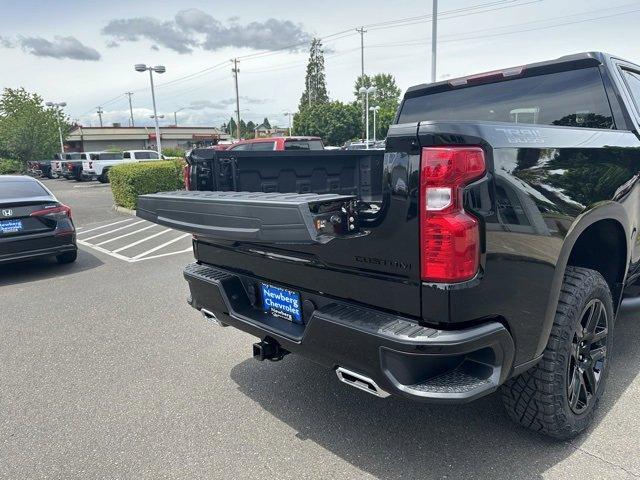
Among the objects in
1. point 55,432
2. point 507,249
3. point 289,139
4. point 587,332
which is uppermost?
point 289,139

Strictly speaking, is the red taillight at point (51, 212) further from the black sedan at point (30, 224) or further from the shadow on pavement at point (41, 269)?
the shadow on pavement at point (41, 269)

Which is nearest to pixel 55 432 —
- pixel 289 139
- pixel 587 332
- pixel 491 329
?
pixel 491 329

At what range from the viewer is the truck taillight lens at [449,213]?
6.09ft

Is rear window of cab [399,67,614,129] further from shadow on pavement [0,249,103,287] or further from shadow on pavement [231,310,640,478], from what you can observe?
shadow on pavement [0,249,103,287]

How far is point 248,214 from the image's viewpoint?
2127 millimetres

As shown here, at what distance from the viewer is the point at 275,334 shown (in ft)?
8.41

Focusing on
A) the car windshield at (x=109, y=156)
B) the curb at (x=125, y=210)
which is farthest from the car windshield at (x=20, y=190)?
the car windshield at (x=109, y=156)

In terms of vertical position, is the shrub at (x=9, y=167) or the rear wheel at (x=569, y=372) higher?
the shrub at (x=9, y=167)

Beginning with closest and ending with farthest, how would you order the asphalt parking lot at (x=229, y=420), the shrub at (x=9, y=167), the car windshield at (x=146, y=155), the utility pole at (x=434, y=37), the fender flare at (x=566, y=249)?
1. the fender flare at (x=566, y=249)
2. the asphalt parking lot at (x=229, y=420)
3. the utility pole at (x=434, y=37)
4. the car windshield at (x=146, y=155)
5. the shrub at (x=9, y=167)

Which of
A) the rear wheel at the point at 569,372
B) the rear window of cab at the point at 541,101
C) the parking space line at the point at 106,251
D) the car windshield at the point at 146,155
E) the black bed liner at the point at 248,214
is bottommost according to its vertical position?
the parking space line at the point at 106,251

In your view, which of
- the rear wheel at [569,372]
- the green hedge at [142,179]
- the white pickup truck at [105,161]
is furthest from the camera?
the white pickup truck at [105,161]

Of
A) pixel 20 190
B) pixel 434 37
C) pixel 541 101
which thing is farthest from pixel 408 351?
pixel 434 37

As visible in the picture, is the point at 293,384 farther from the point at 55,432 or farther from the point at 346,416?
the point at 55,432

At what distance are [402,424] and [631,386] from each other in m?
1.60
